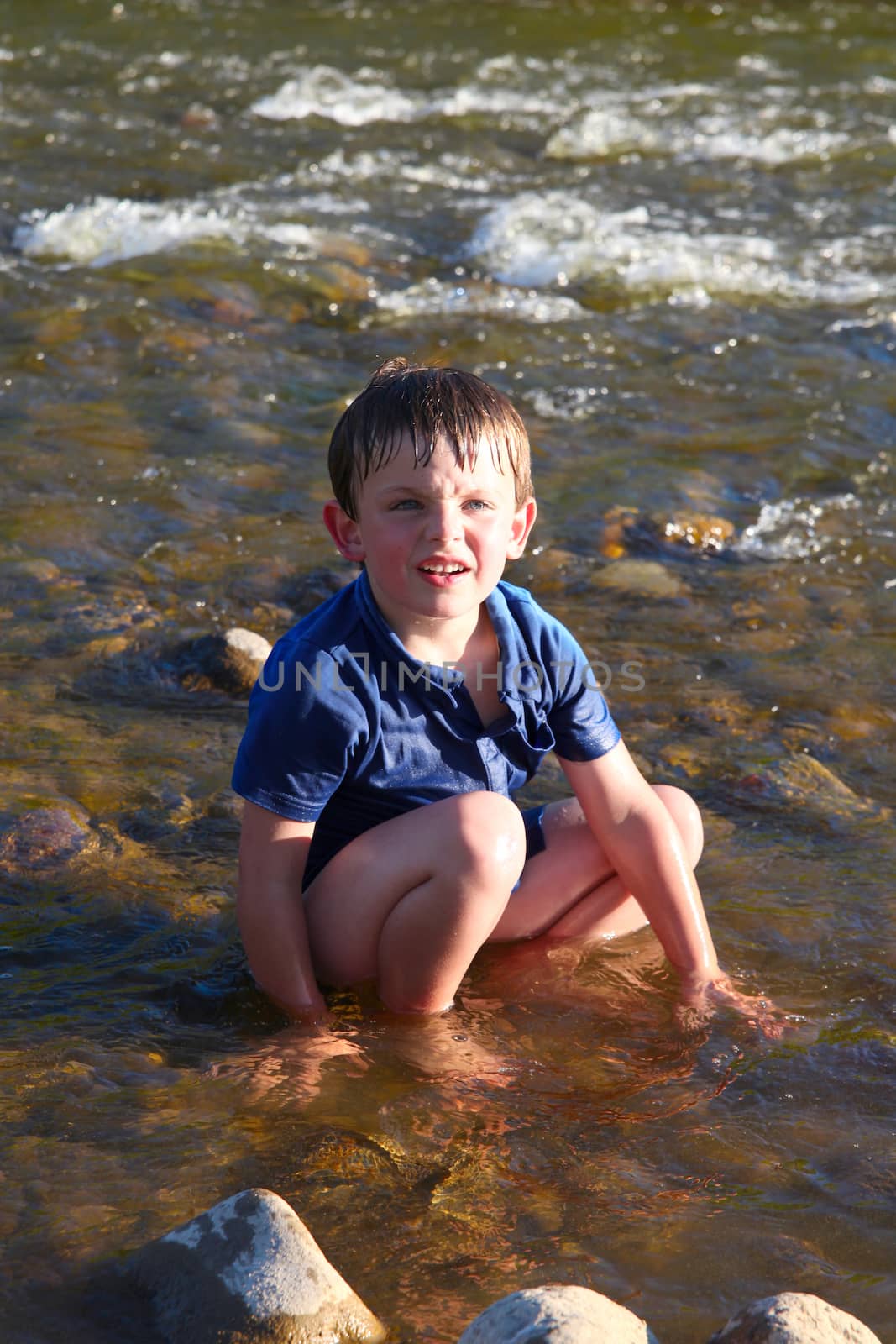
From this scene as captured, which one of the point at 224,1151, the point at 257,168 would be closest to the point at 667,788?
the point at 224,1151

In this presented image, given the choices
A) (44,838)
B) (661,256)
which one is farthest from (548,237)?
(44,838)

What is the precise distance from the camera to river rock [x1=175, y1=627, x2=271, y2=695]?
3.86 meters

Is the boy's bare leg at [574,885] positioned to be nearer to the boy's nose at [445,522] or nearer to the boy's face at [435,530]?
the boy's face at [435,530]

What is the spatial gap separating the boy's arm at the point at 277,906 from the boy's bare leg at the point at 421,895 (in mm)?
78

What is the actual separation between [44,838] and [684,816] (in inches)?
50.5

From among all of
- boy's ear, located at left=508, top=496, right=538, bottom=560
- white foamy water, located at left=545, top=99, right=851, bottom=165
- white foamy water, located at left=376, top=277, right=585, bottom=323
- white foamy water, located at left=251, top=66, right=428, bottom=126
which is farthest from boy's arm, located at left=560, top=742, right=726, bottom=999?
white foamy water, located at left=251, top=66, right=428, bottom=126

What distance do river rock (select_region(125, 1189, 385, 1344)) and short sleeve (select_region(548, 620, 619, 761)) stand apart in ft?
3.53

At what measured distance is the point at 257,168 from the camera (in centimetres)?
879

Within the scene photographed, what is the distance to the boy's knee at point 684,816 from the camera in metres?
2.95

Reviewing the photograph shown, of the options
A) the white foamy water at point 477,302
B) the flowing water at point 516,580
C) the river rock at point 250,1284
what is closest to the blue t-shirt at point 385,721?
the flowing water at point 516,580

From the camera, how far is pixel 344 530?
9.12 ft

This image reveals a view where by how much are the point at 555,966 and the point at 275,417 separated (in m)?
3.12

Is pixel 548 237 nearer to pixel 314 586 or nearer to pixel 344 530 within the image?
pixel 314 586

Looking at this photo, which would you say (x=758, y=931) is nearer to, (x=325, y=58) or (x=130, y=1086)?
(x=130, y=1086)
